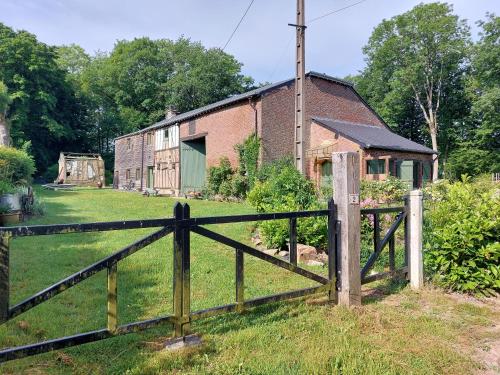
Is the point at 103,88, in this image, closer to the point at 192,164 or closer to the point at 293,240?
the point at 192,164

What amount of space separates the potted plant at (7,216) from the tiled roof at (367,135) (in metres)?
13.5

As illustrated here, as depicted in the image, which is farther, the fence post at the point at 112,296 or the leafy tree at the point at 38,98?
the leafy tree at the point at 38,98

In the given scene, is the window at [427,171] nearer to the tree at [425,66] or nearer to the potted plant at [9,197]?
the tree at [425,66]

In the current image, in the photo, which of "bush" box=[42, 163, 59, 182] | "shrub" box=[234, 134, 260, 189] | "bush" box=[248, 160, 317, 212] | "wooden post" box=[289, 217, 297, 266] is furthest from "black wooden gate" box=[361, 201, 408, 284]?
"bush" box=[42, 163, 59, 182]

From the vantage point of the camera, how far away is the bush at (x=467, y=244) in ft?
14.9

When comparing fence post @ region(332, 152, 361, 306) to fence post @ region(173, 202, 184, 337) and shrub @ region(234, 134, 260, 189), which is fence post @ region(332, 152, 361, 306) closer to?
fence post @ region(173, 202, 184, 337)

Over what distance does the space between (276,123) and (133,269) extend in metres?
14.6

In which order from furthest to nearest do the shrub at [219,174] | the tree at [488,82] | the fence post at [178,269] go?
the tree at [488,82] → the shrub at [219,174] → the fence post at [178,269]

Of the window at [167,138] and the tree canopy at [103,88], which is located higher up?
the tree canopy at [103,88]

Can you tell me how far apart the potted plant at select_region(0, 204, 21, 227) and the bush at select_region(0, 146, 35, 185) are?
190 centimetres

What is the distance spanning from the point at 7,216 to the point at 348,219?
9.01 metres

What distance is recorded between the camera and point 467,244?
458cm

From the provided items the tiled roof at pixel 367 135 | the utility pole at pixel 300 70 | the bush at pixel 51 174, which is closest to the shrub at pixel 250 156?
the tiled roof at pixel 367 135

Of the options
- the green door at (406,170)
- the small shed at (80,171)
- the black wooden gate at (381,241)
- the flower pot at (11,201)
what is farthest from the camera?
the small shed at (80,171)
